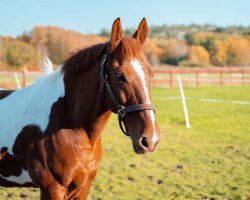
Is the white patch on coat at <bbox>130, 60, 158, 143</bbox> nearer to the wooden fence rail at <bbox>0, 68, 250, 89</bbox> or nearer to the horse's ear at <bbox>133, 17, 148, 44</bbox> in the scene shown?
the horse's ear at <bbox>133, 17, 148, 44</bbox>

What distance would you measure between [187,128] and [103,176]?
428 centimetres

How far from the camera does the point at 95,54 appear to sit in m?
2.53

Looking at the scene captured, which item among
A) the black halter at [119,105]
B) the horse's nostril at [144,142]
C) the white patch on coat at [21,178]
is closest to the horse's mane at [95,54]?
the black halter at [119,105]

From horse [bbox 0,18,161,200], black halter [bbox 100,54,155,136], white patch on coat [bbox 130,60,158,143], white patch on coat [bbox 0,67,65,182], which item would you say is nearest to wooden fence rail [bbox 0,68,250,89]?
white patch on coat [bbox 0,67,65,182]

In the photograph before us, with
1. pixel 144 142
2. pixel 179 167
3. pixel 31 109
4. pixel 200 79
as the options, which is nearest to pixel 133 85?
pixel 144 142

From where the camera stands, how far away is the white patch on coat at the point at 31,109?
2.65 metres

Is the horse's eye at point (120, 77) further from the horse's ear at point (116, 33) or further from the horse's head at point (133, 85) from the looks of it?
the horse's ear at point (116, 33)

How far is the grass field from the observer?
4500mm

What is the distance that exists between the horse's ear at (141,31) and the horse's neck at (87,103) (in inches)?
14.5

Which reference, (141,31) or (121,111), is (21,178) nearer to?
(121,111)

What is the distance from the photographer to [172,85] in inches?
917

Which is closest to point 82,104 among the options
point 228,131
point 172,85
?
point 228,131

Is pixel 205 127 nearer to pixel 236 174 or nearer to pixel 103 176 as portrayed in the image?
pixel 236 174

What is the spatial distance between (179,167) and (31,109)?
3.53 m
